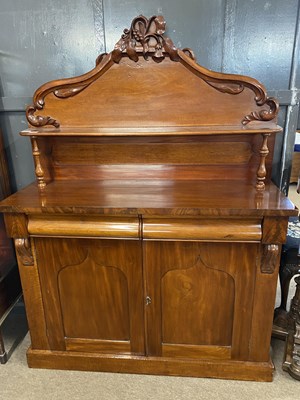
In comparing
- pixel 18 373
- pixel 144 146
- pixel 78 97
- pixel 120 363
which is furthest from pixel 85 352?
pixel 78 97

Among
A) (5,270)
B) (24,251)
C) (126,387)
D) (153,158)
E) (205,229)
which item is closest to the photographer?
(205,229)

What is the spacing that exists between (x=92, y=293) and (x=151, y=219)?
19.8 inches

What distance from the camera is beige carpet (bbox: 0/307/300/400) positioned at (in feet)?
5.01

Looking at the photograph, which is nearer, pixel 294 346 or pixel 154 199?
pixel 154 199

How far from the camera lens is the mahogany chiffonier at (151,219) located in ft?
4.50

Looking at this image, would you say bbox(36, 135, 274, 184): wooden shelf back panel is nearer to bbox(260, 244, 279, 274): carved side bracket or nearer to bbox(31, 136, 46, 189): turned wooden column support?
bbox(31, 136, 46, 189): turned wooden column support

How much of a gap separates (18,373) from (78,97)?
1.50m

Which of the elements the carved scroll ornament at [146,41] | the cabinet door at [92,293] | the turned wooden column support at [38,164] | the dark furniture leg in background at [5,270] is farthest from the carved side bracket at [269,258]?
the dark furniture leg in background at [5,270]

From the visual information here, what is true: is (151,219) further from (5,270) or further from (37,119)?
(5,270)

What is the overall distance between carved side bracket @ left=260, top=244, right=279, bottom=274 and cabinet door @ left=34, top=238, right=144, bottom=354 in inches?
21.6

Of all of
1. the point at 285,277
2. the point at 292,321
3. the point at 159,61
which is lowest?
the point at 292,321

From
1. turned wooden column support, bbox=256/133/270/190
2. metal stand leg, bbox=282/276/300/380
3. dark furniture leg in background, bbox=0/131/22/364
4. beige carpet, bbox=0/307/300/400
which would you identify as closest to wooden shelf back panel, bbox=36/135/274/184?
turned wooden column support, bbox=256/133/270/190

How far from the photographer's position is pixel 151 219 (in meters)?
1.36

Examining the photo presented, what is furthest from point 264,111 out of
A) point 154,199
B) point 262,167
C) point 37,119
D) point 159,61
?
point 37,119
